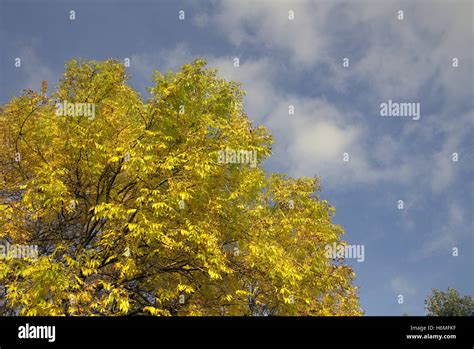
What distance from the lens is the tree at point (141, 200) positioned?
1259 centimetres

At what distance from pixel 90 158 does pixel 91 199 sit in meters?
2.17

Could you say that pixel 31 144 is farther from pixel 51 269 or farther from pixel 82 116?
pixel 51 269

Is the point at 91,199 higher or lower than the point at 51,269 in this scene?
higher

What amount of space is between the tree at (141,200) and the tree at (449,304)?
2281 inches

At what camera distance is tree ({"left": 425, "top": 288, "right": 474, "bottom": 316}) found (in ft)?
217

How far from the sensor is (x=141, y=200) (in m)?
12.6

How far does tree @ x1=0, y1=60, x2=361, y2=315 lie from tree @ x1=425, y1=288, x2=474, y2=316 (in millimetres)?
57942

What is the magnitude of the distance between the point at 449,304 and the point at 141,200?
218ft
